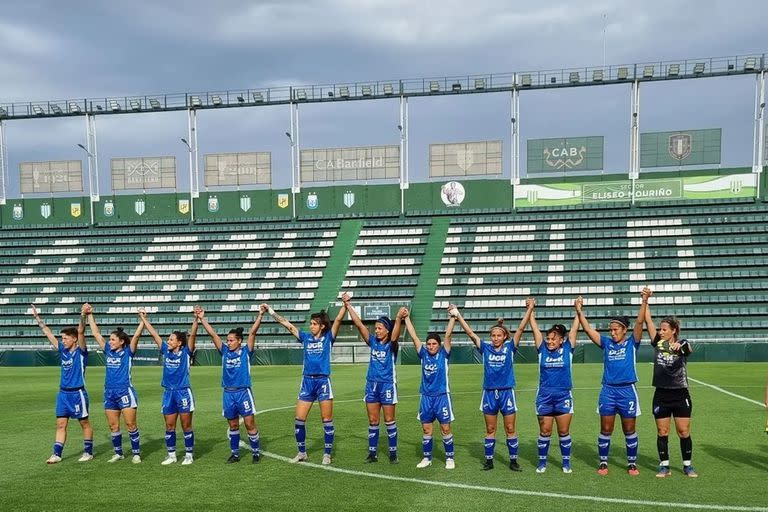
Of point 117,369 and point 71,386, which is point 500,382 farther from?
point 71,386

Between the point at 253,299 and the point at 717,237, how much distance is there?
1318 inches

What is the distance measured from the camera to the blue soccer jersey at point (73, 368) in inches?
446

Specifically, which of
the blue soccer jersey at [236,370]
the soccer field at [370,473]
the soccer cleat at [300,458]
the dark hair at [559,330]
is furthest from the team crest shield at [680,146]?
Result: the blue soccer jersey at [236,370]

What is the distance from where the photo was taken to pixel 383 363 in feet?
35.6

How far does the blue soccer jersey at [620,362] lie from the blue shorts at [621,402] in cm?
11

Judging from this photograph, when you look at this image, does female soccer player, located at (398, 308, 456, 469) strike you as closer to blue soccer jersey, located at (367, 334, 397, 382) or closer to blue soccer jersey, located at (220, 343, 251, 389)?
blue soccer jersey, located at (367, 334, 397, 382)

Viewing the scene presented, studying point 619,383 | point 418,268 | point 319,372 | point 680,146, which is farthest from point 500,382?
point 680,146

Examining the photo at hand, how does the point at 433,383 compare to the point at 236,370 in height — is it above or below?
below

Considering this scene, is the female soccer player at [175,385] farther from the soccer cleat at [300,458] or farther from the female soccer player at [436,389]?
the female soccer player at [436,389]

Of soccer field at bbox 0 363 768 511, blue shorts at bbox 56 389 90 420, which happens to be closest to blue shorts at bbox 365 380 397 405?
soccer field at bbox 0 363 768 511

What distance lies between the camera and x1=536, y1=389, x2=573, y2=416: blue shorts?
10219 mm

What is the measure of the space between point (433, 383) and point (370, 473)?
1744mm

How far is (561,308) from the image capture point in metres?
42.8

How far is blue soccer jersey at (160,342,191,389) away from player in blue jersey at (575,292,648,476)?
6.57 metres
